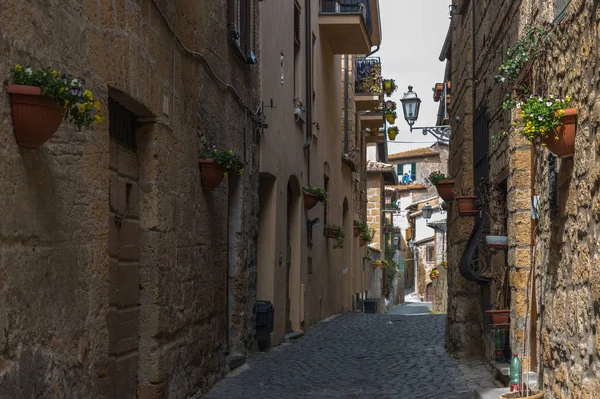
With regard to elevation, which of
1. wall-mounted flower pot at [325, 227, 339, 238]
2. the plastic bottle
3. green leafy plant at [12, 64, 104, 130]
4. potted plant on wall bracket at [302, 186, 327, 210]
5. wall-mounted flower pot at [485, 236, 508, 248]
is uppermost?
potted plant on wall bracket at [302, 186, 327, 210]

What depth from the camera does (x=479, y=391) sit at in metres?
7.49

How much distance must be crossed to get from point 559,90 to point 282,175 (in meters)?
7.90

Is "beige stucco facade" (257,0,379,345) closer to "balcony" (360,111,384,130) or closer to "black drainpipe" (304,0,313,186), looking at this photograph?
"black drainpipe" (304,0,313,186)

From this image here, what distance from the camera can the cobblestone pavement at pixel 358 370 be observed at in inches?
334

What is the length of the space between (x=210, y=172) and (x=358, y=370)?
336 centimetres

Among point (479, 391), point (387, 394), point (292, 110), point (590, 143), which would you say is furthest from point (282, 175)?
point (590, 143)

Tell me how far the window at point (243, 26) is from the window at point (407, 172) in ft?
168

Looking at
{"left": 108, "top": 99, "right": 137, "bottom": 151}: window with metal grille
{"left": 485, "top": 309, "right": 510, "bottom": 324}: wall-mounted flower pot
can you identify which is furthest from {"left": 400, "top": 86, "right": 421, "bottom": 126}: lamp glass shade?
{"left": 108, "top": 99, "right": 137, "bottom": 151}: window with metal grille

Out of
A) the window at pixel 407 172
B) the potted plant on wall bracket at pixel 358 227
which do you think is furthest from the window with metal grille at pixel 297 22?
the window at pixel 407 172

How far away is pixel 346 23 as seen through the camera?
18422mm

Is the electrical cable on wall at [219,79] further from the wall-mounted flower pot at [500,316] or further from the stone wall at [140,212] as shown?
the wall-mounted flower pot at [500,316]

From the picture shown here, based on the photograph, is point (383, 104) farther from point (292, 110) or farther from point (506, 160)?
point (506, 160)

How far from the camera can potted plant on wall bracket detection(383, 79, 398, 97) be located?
27016 mm

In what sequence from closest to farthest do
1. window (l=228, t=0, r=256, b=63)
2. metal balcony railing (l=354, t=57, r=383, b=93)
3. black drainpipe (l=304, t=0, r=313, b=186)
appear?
1. window (l=228, t=0, r=256, b=63)
2. black drainpipe (l=304, t=0, r=313, b=186)
3. metal balcony railing (l=354, t=57, r=383, b=93)
